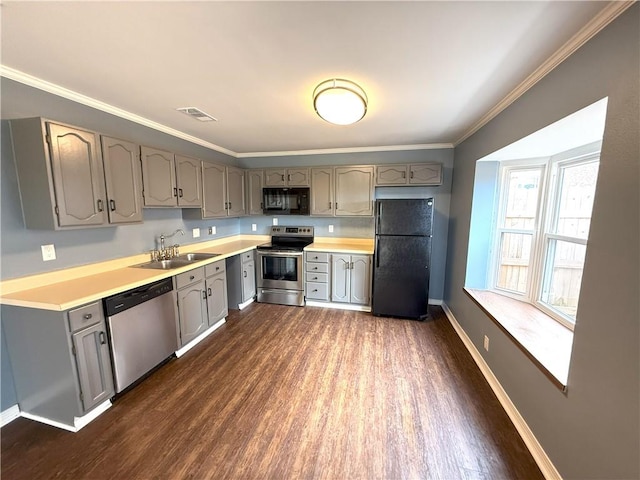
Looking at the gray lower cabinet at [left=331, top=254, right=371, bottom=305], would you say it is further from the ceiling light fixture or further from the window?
the ceiling light fixture

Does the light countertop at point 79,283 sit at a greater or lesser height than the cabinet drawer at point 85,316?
greater

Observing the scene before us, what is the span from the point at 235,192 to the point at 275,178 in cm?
65

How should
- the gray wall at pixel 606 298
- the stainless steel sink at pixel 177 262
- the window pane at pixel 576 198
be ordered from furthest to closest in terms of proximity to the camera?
1. the stainless steel sink at pixel 177 262
2. the window pane at pixel 576 198
3. the gray wall at pixel 606 298

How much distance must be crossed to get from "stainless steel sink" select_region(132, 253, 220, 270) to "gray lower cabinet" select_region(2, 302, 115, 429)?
94 cm

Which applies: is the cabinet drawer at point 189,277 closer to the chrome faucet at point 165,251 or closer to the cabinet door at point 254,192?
the chrome faucet at point 165,251

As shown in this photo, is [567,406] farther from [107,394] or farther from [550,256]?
[107,394]

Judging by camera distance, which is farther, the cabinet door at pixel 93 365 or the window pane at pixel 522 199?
the window pane at pixel 522 199

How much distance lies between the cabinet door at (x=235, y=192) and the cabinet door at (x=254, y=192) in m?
0.10

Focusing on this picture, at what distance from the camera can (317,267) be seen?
386cm

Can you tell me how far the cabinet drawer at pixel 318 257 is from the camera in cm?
381

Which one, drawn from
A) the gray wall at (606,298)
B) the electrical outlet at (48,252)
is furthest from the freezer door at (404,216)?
the electrical outlet at (48,252)

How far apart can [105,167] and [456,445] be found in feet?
10.7

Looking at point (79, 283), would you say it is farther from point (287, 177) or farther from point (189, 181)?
point (287, 177)

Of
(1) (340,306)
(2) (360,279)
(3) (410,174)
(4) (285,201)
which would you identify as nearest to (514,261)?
(3) (410,174)
